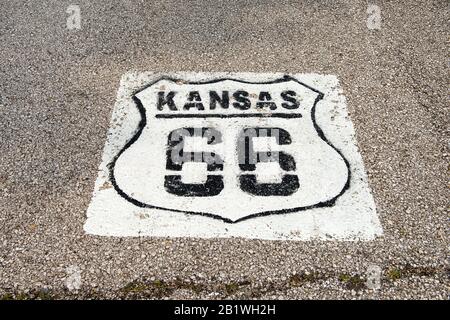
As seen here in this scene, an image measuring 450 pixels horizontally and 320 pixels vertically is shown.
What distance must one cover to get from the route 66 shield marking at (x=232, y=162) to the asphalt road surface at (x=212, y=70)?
124 millimetres

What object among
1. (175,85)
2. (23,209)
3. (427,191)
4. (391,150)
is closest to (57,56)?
(175,85)

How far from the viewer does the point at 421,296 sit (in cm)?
327

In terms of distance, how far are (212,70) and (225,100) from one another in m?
0.50

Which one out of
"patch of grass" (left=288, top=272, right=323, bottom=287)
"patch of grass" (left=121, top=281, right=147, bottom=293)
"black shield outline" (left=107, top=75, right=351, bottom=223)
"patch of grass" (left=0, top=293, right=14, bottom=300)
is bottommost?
"patch of grass" (left=0, top=293, right=14, bottom=300)

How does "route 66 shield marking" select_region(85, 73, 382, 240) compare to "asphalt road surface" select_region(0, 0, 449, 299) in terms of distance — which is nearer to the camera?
"asphalt road surface" select_region(0, 0, 449, 299)

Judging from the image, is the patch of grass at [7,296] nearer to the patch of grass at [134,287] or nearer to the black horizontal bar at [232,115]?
the patch of grass at [134,287]

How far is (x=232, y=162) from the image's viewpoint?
13.4ft

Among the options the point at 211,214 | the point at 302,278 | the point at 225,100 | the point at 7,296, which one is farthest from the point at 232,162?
the point at 7,296

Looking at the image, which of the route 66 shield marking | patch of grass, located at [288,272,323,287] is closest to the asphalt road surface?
patch of grass, located at [288,272,323,287]

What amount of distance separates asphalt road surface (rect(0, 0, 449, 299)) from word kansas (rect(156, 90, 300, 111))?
41 centimetres

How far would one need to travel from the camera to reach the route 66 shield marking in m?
3.69

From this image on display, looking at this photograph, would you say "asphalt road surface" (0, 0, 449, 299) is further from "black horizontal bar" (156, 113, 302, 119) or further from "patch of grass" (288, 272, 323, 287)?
"black horizontal bar" (156, 113, 302, 119)

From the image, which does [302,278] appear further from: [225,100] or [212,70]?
[212,70]

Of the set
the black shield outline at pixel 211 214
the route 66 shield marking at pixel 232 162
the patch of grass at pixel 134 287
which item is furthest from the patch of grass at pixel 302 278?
the patch of grass at pixel 134 287
